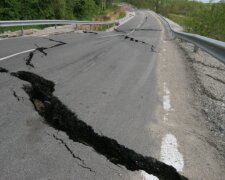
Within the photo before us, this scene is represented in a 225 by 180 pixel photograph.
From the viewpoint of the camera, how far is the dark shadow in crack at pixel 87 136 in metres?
3.11

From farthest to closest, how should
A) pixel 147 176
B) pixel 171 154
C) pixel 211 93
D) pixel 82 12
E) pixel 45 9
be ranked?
pixel 82 12 < pixel 45 9 < pixel 211 93 < pixel 171 154 < pixel 147 176

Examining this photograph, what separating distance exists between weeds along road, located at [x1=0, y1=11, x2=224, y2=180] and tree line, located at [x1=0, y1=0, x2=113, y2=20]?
1767 cm

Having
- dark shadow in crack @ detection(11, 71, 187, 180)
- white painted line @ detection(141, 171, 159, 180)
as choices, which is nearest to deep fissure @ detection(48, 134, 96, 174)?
dark shadow in crack @ detection(11, 71, 187, 180)

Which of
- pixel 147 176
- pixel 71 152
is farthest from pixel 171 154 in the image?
pixel 71 152

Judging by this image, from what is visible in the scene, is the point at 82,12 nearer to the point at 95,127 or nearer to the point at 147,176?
the point at 95,127

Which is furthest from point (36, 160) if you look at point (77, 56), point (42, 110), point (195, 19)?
point (195, 19)

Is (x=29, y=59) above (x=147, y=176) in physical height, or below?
below

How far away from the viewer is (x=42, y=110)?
418 cm

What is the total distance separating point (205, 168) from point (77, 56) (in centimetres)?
595

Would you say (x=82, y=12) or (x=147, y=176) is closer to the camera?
(x=147, y=176)

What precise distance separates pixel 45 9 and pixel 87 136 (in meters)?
25.0

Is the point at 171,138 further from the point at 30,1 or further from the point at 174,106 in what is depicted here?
the point at 30,1

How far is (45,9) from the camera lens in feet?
87.6

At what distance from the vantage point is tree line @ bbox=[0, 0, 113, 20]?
22734 millimetres
